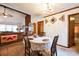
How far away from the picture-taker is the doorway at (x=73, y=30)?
1742 mm

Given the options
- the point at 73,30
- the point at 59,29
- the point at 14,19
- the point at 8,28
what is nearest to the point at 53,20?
the point at 59,29

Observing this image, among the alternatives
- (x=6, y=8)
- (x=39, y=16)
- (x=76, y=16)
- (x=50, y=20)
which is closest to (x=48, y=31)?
(x=50, y=20)

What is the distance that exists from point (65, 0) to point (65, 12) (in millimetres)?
339

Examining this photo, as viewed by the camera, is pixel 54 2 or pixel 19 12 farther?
pixel 19 12

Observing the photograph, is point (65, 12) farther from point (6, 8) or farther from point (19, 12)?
point (6, 8)

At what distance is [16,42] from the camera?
189 cm

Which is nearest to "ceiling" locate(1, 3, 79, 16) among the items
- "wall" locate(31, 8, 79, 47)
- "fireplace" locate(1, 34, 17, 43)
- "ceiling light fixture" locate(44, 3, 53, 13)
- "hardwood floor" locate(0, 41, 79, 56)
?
"ceiling light fixture" locate(44, 3, 53, 13)

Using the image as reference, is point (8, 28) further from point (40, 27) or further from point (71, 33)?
point (71, 33)

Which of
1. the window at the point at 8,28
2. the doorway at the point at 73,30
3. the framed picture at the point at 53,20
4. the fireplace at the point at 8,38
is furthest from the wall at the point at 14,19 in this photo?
the doorway at the point at 73,30

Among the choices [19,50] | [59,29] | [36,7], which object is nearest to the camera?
[36,7]

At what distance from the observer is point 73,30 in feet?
5.87

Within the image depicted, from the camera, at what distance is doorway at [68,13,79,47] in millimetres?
1742

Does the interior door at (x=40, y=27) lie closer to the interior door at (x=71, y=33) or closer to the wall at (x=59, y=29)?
the wall at (x=59, y=29)

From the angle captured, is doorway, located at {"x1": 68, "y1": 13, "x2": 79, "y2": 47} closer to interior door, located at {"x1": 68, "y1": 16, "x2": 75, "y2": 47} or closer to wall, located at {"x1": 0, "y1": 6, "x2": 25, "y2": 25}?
interior door, located at {"x1": 68, "y1": 16, "x2": 75, "y2": 47}
